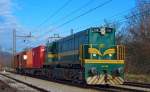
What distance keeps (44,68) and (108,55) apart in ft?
55.7

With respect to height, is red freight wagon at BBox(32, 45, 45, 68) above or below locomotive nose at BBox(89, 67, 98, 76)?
above

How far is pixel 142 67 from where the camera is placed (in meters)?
53.7

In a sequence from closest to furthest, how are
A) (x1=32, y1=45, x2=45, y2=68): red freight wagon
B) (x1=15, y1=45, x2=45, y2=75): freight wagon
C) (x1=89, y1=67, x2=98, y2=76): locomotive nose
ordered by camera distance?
(x1=89, y1=67, x2=98, y2=76): locomotive nose → (x1=32, y1=45, x2=45, y2=68): red freight wagon → (x1=15, y1=45, x2=45, y2=75): freight wagon

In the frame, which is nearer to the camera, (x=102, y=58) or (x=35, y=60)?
(x=102, y=58)

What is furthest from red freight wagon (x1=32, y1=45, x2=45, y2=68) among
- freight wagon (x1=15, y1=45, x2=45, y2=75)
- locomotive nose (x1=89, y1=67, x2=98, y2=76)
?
locomotive nose (x1=89, y1=67, x2=98, y2=76)

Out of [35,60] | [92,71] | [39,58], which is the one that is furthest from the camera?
[35,60]

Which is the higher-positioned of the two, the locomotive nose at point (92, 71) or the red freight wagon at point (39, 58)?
the red freight wagon at point (39, 58)

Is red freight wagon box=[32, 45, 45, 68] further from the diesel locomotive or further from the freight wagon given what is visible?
the diesel locomotive

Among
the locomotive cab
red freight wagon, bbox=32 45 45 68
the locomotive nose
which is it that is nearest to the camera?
the locomotive nose

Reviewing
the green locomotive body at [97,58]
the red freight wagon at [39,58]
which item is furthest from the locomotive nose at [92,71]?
the red freight wagon at [39,58]

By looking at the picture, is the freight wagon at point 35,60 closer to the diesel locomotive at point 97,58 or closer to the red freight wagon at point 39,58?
the red freight wagon at point 39,58

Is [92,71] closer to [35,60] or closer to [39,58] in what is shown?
[39,58]

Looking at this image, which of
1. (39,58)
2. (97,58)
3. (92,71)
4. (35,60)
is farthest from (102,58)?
(35,60)

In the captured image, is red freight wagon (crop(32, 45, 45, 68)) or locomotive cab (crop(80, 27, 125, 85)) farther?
red freight wagon (crop(32, 45, 45, 68))
